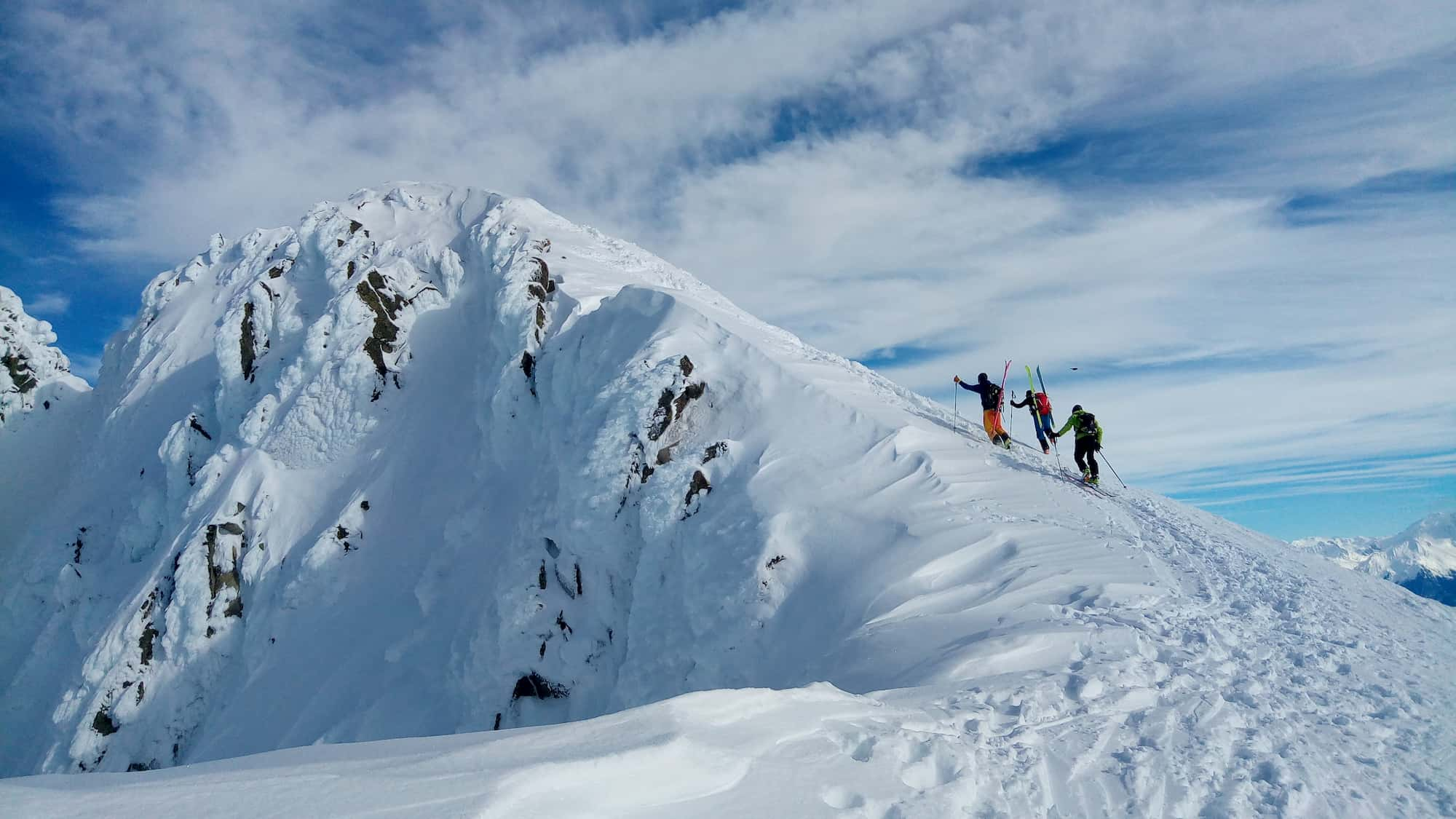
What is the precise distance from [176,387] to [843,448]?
116ft

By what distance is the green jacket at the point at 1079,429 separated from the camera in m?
15.8

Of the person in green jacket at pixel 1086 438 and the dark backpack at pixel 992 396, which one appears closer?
the person in green jacket at pixel 1086 438

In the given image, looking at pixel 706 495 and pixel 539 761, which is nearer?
pixel 539 761

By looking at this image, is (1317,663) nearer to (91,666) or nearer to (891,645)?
(891,645)

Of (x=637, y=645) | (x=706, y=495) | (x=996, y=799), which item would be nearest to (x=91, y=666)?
(x=637, y=645)

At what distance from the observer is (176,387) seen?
34781 mm

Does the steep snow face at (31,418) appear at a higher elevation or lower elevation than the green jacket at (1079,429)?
higher

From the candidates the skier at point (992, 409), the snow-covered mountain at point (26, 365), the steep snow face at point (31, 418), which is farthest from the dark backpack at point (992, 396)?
the snow-covered mountain at point (26, 365)

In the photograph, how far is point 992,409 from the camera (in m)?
17.8

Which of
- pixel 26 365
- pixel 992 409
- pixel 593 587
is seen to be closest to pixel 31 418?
pixel 26 365

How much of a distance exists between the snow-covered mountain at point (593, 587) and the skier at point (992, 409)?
44 cm

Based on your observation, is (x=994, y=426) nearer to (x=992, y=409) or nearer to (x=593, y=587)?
(x=992, y=409)

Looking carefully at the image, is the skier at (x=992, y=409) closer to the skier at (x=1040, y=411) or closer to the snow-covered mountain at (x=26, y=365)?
the skier at (x=1040, y=411)

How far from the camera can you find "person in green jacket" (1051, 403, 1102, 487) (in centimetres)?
1580
